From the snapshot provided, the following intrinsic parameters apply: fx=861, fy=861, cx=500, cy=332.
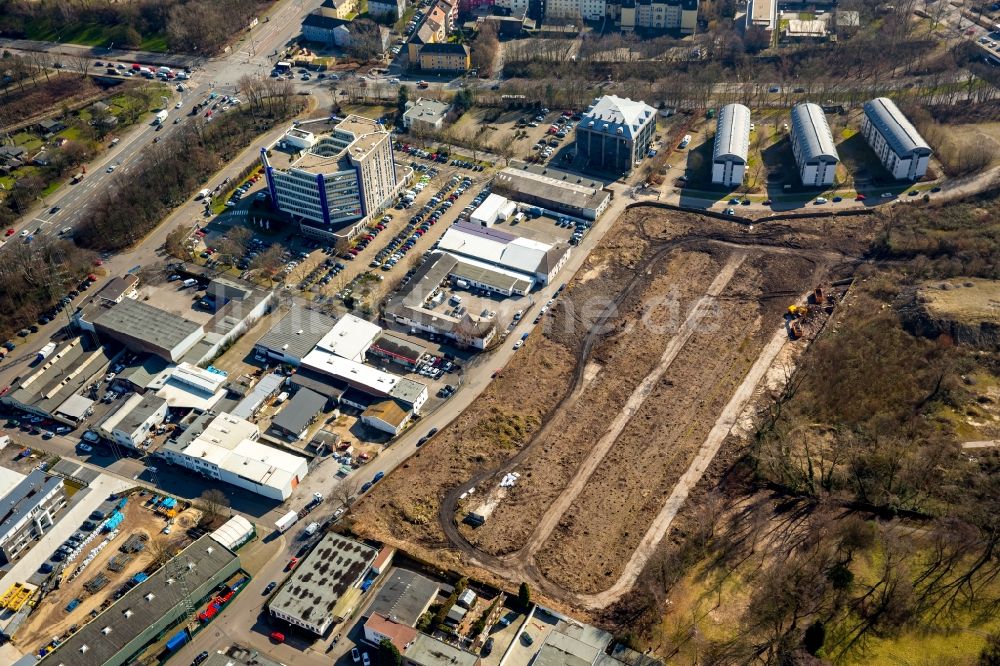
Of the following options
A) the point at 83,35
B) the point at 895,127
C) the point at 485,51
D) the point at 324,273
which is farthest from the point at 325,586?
the point at 83,35

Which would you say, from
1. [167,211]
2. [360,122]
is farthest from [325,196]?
[167,211]

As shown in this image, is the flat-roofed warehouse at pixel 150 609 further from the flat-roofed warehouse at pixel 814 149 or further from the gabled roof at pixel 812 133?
the gabled roof at pixel 812 133

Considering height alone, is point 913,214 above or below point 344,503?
above

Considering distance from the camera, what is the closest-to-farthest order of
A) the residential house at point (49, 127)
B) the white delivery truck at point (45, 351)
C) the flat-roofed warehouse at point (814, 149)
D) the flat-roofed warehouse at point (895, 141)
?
the white delivery truck at point (45, 351) < the flat-roofed warehouse at point (895, 141) < the flat-roofed warehouse at point (814, 149) < the residential house at point (49, 127)

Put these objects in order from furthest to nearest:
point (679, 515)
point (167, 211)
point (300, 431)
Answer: point (167, 211) < point (300, 431) < point (679, 515)

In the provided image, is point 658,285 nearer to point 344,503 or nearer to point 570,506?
point 570,506

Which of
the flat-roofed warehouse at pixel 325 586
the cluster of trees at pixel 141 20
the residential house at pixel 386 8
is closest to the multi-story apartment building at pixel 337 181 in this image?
the flat-roofed warehouse at pixel 325 586

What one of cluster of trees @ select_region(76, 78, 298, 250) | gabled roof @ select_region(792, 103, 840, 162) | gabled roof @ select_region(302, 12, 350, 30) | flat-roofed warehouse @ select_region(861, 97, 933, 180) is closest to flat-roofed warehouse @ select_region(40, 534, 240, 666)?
cluster of trees @ select_region(76, 78, 298, 250)
